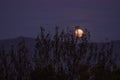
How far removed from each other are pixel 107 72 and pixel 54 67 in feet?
6.54

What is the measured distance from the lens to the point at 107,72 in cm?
1372

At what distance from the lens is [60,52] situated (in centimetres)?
1382

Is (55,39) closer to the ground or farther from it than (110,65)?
farther from it

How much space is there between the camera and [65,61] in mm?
13656

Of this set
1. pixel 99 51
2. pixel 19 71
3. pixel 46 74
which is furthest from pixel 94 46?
pixel 19 71

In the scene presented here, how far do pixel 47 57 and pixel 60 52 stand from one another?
0.53 meters

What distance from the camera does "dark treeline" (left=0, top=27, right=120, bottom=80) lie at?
539 inches

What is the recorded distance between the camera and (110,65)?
14078mm

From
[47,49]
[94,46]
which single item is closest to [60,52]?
[47,49]

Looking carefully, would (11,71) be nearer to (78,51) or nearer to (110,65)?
(78,51)

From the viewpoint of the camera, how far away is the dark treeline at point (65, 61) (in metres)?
13.7

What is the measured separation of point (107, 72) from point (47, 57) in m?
2.32

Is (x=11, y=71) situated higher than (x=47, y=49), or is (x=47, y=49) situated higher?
(x=47, y=49)

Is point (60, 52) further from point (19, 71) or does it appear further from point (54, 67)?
point (19, 71)
